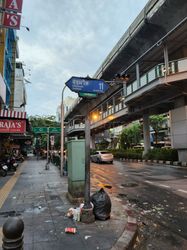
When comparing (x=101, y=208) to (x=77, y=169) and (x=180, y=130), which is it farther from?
(x=180, y=130)

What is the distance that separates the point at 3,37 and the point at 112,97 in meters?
16.2

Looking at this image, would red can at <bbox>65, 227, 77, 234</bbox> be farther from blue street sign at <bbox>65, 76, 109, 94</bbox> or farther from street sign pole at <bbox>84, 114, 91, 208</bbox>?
blue street sign at <bbox>65, 76, 109, 94</bbox>

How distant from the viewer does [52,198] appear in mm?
7480

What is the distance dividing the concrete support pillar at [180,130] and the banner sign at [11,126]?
1288cm

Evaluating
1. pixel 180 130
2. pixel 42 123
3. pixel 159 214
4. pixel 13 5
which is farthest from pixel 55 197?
pixel 42 123

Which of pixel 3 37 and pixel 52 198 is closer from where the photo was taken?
pixel 52 198

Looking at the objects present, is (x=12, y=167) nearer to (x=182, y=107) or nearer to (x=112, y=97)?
(x=182, y=107)

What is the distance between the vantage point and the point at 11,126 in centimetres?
1348

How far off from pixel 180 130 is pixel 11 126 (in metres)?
13.6

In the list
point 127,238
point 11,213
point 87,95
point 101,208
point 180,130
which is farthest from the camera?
point 180,130

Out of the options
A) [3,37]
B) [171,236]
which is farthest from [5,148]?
[171,236]

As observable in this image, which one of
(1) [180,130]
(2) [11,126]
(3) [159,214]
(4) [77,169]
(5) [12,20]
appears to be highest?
(5) [12,20]

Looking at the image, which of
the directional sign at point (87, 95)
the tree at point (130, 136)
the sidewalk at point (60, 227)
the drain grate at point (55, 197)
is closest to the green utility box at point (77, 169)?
the sidewalk at point (60, 227)

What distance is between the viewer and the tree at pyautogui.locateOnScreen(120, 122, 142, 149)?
43625mm
